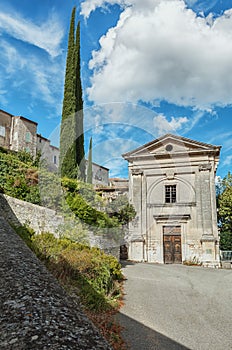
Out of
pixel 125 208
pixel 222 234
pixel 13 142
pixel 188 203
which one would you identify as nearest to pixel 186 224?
pixel 188 203

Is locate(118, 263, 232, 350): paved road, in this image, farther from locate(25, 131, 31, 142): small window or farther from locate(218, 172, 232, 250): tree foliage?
locate(25, 131, 31, 142): small window

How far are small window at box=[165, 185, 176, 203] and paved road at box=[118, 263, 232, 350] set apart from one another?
30.5 feet

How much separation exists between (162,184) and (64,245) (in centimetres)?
1264

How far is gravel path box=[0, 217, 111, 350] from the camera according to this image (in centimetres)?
190

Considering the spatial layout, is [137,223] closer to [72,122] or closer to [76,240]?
[72,122]

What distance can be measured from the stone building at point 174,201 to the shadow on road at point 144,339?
13.9 meters

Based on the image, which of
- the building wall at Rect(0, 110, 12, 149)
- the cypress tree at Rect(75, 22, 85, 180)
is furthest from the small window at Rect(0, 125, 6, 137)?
the cypress tree at Rect(75, 22, 85, 180)

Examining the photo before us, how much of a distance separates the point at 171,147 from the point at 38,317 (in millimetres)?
20208

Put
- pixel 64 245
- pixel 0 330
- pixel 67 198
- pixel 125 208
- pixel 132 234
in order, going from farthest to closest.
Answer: pixel 132 234 → pixel 125 208 → pixel 67 198 → pixel 64 245 → pixel 0 330

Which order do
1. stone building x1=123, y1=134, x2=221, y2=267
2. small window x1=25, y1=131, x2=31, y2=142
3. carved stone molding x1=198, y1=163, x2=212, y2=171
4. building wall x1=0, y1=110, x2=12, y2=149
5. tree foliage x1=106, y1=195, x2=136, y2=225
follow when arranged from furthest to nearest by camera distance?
small window x1=25, y1=131, x2=31, y2=142, building wall x1=0, y1=110, x2=12, y2=149, carved stone molding x1=198, y1=163, x2=212, y2=171, stone building x1=123, y1=134, x2=221, y2=267, tree foliage x1=106, y1=195, x2=136, y2=225

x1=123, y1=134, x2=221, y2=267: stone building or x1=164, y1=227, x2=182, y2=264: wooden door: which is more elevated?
x1=123, y1=134, x2=221, y2=267: stone building

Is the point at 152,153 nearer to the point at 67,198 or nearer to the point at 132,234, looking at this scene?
the point at 132,234

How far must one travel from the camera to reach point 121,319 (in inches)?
271

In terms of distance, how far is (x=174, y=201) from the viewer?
2116cm
